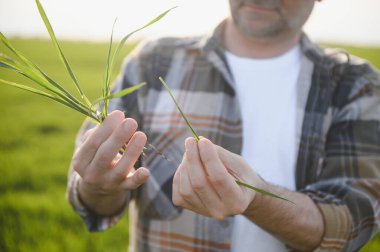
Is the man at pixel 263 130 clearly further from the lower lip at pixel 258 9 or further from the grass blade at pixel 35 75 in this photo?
the grass blade at pixel 35 75

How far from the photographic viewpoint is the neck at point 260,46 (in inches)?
72.0

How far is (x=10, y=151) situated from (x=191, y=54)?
11.7 ft

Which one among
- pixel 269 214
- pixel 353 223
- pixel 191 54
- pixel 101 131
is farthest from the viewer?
pixel 191 54

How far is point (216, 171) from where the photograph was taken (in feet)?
3.14

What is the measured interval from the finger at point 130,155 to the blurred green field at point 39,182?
1.80 metres

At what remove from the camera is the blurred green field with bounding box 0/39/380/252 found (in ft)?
9.28

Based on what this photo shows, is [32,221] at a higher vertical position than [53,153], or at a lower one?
higher

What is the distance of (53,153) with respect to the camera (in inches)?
187


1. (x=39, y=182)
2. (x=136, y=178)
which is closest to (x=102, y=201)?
(x=136, y=178)

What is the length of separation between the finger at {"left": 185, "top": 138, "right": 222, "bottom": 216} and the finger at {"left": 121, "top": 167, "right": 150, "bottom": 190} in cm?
12

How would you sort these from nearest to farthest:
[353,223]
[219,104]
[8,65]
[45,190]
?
[8,65]
[353,223]
[219,104]
[45,190]

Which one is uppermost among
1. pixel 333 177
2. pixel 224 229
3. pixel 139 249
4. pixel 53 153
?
pixel 333 177

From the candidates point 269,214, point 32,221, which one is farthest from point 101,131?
point 32,221

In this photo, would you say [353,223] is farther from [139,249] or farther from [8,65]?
[8,65]
